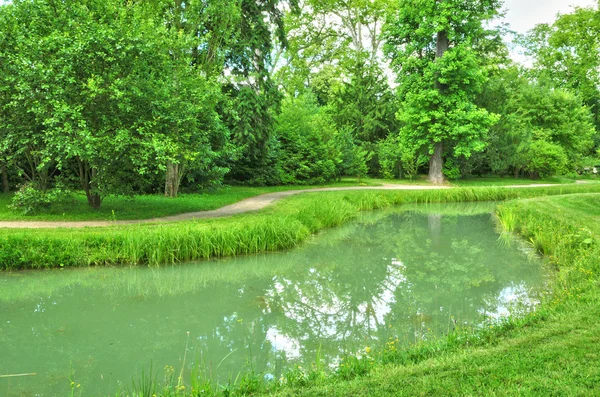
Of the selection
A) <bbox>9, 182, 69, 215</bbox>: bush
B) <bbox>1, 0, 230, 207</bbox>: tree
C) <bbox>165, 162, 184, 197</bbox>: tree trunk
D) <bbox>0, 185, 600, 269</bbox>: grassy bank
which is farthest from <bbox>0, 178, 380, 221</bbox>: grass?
<bbox>0, 185, 600, 269</bbox>: grassy bank

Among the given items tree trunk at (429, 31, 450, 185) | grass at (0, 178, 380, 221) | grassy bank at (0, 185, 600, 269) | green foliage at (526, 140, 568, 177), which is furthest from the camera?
green foliage at (526, 140, 568, 177)

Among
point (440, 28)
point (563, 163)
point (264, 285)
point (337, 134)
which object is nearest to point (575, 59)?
point (563, 163)

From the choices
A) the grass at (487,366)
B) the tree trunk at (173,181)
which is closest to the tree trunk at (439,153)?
the tree trunk at (173,181)

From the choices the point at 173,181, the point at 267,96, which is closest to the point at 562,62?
the point at 267,96

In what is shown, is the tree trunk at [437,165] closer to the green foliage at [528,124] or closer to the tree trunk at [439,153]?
the tree trunk at [439,153]

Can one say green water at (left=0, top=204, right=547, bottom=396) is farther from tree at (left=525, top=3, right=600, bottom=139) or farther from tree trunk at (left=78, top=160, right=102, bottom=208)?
tree at (left=525, top=3, right=600, bottom=139)

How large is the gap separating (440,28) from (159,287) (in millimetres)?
22390

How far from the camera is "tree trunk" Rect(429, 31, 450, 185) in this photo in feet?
85.7

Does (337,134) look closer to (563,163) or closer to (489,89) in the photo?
(489,89)

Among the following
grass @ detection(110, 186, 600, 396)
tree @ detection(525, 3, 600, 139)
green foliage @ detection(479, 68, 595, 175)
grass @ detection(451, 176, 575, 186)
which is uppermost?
tree @ detection(525, 3, 600, 139)

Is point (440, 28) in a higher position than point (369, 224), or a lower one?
higher

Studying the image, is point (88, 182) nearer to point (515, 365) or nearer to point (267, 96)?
point (267, 96)

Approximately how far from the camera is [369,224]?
47.9ft

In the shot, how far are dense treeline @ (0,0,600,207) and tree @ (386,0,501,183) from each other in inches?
4.3
